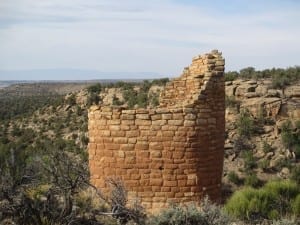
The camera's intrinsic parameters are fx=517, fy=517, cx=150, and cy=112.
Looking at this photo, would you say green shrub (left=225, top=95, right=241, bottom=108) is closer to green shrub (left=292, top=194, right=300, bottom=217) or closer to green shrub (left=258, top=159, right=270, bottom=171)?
→ green shrub (left=258, top=159, right=270, bottom=171)

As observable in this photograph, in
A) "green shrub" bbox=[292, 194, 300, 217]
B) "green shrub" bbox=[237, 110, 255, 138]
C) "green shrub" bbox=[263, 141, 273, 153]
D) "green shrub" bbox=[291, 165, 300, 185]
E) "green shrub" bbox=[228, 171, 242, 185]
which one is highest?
"green shrub" bbox=[292, 194, 300, 217]

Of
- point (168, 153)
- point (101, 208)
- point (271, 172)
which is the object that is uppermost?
point (168, 153)

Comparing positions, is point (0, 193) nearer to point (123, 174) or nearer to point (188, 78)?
point (123, 174)

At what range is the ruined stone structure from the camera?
27.8 ft

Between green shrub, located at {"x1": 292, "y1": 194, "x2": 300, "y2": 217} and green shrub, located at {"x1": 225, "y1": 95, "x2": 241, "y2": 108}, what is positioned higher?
green shrub, located at {"x1": 225, "y1": 95, "x2": 241, "y2": 108}

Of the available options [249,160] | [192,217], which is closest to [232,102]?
[249,160]

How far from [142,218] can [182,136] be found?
5.52 feet

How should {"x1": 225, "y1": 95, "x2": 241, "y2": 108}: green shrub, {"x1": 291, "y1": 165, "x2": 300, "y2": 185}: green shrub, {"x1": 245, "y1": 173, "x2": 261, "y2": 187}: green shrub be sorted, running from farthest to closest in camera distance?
{"x1": 225, "y1": 95, "x2": 241, "y2": 108}: green shrub, {"x1": 245, "y1": 173, "x2": 261, "y2": 187}: green shrub, {"x1": 291, "y1": 165, "x2": 300, "y2": 185}: green shrub

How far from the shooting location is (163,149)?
8469 mm

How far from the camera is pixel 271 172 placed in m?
25.0

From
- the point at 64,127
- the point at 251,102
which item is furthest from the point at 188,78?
the point at 64,127

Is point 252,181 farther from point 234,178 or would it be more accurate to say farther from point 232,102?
point 232,102

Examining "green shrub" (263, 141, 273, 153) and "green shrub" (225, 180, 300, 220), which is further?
"green shrub" (263, 141, 273, 153)

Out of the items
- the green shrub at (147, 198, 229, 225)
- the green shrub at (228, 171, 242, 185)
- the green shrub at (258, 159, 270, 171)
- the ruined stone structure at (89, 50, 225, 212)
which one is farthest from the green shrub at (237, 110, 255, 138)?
the green shrub at (147, 198, 229, 225)
